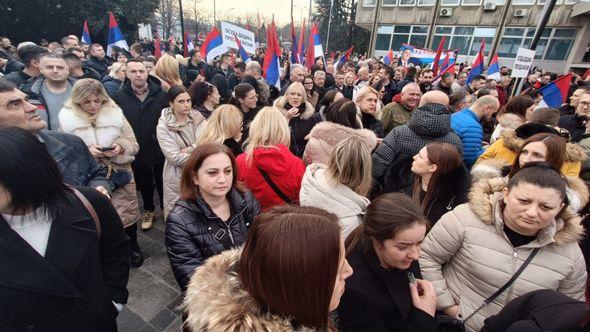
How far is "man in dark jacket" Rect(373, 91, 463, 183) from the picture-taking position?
3.11 m

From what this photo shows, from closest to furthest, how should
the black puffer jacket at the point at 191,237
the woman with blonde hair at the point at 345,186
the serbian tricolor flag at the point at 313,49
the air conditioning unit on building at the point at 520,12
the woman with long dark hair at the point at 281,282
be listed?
the woman with long dark hair at the point at 281,282
the black puffer jacket at the point at 191,237
the woman with blonde hair at the point at 345,186
the serbian tricolor flag at the point at 313,49
the air conditioning unit on building at the point at 520,12

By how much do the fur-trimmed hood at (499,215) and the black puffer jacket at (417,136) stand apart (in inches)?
41.1

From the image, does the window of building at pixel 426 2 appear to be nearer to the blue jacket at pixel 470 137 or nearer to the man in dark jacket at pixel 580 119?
the man in dark jacket at pixel 580 119

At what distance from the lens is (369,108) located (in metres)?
4.51

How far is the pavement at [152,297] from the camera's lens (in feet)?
9.16

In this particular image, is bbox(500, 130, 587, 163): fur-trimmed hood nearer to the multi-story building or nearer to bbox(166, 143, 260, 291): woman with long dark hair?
bbox(166, 143, 260, 291): woman with long dark hair

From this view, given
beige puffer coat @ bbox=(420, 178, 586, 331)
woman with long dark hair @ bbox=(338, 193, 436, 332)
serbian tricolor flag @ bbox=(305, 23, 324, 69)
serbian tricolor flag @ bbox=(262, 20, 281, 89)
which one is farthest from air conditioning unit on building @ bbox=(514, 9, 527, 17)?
woman with long dark hair @ bbox=(338, 193, 436, 332)

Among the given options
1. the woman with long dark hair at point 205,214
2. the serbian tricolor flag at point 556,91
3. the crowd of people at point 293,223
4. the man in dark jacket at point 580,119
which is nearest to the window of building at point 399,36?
the serbian tricolor flag at point 556,91

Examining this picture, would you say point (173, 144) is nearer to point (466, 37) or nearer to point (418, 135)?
point (418, 135)

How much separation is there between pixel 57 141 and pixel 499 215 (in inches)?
122

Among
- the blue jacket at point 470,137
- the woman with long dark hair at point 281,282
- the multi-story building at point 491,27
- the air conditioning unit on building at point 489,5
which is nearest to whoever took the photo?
the woman with long dark hair at point 281,282

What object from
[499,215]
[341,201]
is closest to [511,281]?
[499,215]

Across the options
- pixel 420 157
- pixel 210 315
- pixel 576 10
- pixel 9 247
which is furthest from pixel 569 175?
pixel 576 10

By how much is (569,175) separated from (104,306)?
12.9ft
